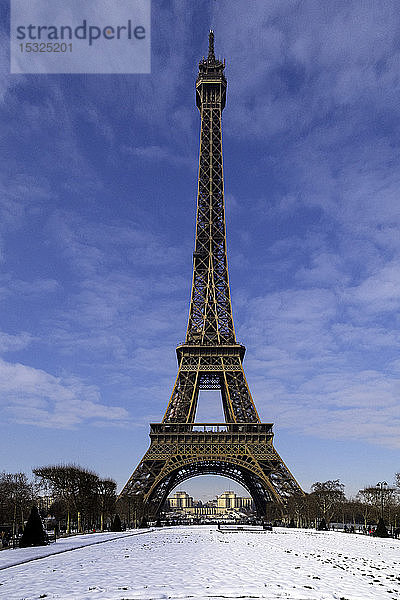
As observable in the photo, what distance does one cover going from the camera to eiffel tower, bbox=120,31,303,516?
224ft

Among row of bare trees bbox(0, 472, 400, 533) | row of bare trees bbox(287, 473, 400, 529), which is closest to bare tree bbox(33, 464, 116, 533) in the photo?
row of bare trees bbox(0, 472, 400, 533)

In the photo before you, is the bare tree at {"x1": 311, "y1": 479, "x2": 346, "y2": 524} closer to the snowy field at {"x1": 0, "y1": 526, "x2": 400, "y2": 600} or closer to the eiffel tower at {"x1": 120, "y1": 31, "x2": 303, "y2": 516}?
the eiffel tower at {"x1": 120, "y1": 31, "x2": 303, "y2": 516}

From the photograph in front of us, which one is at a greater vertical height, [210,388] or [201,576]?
[210,388]

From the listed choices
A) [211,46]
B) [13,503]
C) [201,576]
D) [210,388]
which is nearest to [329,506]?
[210,388]

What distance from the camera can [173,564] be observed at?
23.2 meters

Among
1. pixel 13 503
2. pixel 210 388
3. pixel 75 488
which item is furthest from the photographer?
pixel 210 388

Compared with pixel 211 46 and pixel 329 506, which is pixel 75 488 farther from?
pixel 211 46

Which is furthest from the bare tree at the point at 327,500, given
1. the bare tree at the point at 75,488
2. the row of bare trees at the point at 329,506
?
the bare tree at the point at 75,488

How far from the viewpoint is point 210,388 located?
84562mm

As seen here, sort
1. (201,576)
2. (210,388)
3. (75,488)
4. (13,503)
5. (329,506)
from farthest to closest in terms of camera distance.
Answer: (210,388)
(329,506)
(75,488)
(13,503)
(201,576)

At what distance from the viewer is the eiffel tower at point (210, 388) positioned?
68.4 meters

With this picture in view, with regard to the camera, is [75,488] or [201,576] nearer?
[201,576]

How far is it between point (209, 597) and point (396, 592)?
5.97 m

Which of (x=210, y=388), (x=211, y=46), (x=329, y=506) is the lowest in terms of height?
(x=329, y=506)
